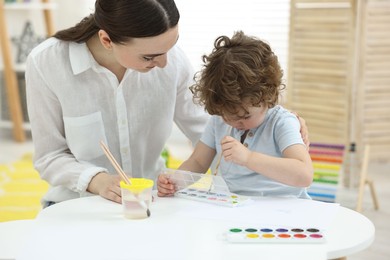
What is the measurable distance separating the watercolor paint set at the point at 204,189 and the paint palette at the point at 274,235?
19cm

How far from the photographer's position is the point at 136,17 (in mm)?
Answer: 1599

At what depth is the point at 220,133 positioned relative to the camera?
5.94 feet

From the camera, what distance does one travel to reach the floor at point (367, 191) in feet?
9.63

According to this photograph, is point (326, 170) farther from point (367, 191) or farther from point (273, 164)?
point (273, 164)

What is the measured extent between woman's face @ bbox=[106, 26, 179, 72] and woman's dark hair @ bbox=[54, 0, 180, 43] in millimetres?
15

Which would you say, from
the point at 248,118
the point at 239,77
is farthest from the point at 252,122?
the point at 239,77

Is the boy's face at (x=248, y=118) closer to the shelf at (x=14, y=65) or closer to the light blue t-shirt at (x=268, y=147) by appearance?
the light blue t-shirt at (x=268, y=147)

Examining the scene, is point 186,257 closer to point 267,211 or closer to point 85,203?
point 267,211

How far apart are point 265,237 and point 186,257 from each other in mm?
182

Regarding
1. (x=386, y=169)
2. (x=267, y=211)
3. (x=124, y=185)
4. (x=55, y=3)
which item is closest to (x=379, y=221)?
(x=386, y=169)

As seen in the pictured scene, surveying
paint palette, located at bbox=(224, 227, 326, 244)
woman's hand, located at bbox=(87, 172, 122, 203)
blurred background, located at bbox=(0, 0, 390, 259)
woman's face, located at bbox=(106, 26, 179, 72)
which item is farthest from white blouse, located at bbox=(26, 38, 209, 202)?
blurred background, located at bbox=(0, 0, 390, 259)

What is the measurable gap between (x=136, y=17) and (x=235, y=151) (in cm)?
43

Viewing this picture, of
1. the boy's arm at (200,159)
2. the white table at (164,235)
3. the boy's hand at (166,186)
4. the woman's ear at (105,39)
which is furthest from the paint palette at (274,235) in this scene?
the woman's ear at (105,39)

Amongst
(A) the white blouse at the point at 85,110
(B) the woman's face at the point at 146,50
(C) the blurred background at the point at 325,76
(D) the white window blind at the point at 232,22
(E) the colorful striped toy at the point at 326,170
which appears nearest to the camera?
(B) the woman's face at the point at 146,50
